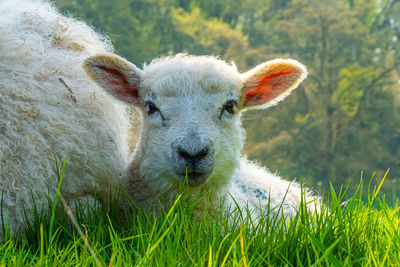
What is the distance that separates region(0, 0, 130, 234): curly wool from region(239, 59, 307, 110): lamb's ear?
3.00 ft

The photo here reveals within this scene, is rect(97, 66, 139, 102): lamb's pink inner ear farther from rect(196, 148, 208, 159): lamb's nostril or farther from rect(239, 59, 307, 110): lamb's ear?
rect(196, 148, 208, 159): lamb's nostril

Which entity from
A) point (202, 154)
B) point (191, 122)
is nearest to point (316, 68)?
point (191, 122)

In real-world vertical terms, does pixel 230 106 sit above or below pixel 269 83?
below

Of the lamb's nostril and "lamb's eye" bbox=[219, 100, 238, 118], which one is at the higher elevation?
"lamb's eye" bbox=[219, 100, 238, 118]

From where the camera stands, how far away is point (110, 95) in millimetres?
3596

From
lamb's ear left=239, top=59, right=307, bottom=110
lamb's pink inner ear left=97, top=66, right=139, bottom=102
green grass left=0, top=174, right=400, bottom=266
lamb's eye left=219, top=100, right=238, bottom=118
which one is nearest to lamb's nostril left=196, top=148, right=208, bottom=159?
green grass left=0, top=174, right=400, bottom=266

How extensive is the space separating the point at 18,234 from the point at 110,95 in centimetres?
114

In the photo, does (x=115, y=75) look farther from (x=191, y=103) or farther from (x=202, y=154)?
(x=202, y=154)

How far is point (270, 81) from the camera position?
3.74 m

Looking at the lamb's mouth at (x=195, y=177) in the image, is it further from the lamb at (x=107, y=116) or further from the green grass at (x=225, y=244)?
the green grass at (x=225, y=244)

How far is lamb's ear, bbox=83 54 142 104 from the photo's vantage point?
3457 mm

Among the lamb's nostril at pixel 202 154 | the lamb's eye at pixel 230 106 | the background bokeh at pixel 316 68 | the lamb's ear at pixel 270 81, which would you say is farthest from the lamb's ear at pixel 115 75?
the background bokeh at pixel 316 68

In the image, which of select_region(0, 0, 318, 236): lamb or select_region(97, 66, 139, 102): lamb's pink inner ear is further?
select_region(97, 66, 139, 102): lamb's pink inner ear

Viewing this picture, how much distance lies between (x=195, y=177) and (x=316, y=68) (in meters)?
19.6
